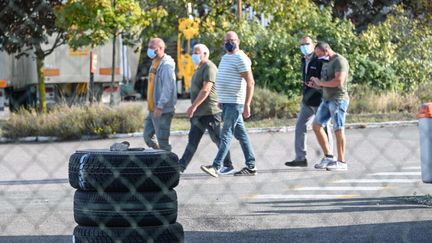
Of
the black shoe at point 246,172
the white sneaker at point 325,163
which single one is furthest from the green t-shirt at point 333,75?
the black shoe at point 246,172

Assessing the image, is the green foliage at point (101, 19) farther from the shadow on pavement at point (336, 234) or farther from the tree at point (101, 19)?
the shadow on pavement at point (336, 234)

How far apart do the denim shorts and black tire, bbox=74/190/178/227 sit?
272 inches

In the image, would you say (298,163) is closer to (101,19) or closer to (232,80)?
(232,80)

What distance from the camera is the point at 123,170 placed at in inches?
220

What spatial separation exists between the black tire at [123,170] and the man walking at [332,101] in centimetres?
661

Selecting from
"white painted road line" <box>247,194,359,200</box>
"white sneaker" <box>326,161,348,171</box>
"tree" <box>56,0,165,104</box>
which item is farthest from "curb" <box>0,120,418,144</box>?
"white painted road line" <box>247,194,359,200</box>

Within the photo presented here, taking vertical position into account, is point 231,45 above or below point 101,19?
below

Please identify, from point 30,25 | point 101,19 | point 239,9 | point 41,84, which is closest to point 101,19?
point 101,19

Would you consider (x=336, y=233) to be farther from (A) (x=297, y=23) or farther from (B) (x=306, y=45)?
(A) (x=297, y=23)

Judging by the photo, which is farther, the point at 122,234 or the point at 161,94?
the point at 161,94

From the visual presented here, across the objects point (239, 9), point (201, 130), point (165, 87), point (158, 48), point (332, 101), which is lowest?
point (201, 130)

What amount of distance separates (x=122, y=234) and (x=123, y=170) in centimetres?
38

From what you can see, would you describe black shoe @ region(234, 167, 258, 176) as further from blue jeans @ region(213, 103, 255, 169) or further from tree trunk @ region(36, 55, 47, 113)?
tree trunk @ region(36, 55, 47, 113)

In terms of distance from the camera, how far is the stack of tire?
5570mm
